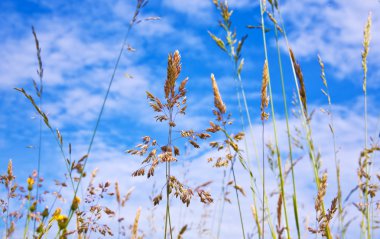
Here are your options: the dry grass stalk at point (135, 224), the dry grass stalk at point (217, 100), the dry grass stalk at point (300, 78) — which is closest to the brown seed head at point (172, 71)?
the dry grass stalk at point (217, 100)

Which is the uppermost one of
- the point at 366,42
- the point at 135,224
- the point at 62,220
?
the point at 366,42

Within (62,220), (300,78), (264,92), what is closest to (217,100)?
(264,92)

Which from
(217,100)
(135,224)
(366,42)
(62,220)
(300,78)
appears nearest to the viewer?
(62,220)

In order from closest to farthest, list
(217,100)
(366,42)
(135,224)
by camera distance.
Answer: (217,100)
(366,42)
(135,224)

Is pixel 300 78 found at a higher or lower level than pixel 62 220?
higher

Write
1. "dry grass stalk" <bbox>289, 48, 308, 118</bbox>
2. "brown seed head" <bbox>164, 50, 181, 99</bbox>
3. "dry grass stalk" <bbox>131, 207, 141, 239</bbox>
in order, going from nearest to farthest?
"dry grass stalk" <bbox>289, 48, 308, 118</bbox> → "brown seed head" <bbox>164, 50, 181, 99</bbox> → "dry grass stalk" <bbox>131, 207, 141, 239</bbox>

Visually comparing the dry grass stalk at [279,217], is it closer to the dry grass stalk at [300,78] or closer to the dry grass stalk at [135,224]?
the dry grass stalk at [300,78]

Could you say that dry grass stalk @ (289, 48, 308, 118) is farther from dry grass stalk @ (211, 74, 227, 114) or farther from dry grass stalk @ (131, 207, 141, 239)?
dry grass stalk @ (131, 207, 141, 239)

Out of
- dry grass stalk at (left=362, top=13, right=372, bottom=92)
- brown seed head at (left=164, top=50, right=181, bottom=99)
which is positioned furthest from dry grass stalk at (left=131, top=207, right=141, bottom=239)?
dry grass stalk at (left=362, top=13, right=372, bottom=92)

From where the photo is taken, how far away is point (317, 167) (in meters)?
2.25

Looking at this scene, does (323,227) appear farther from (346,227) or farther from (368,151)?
(368,151)

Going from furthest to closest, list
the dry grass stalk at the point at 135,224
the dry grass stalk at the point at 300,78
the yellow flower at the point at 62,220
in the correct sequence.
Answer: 1. the dry grass stalk at the point at 135,224
2. the dry grass stalk at the point at 300,78
3. the yellow flower at the point at 62,220

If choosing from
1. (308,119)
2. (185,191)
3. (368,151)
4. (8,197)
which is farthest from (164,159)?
(8,197)

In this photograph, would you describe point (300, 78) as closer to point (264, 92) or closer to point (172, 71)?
point (264, 92)
